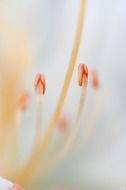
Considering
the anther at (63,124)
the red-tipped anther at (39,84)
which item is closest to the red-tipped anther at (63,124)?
the anther at (63,124)

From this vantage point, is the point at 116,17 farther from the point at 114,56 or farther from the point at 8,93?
the point at 8,93

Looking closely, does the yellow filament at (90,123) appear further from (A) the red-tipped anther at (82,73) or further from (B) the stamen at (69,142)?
(A) the red-tipped anther at (82,73)

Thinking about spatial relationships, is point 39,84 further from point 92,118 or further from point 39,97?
point 92,118

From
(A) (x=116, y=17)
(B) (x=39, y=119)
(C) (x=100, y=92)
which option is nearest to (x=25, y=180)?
(B) (x=39, y=119)

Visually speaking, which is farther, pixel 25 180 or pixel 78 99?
pixel 78 99

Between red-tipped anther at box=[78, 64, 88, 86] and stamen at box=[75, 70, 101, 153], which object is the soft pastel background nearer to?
stamen at box=[75, 70, 101, 153]

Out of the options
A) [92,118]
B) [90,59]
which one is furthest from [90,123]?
[90,59]
